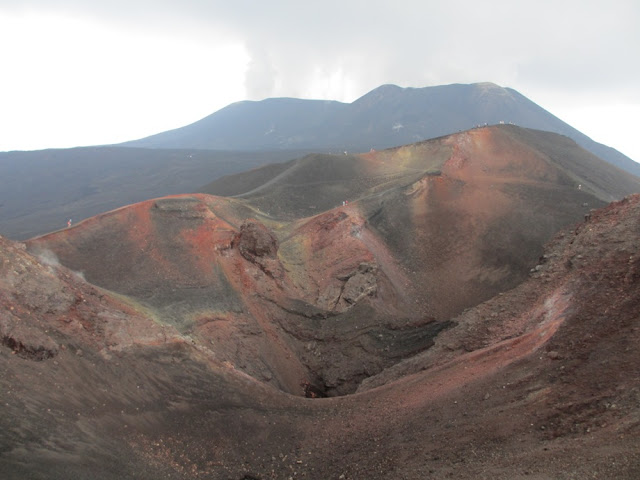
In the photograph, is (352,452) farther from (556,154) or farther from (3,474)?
(556,154)

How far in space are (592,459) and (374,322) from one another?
12261 mm

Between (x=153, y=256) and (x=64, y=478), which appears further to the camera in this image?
(x=153, y=256)

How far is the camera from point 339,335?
19094 mm

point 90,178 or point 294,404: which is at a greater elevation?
point 90,178

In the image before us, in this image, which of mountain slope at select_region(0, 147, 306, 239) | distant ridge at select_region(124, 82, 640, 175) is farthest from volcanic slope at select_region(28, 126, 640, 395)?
distant ridge at select_region(124, 82, 640, 175)

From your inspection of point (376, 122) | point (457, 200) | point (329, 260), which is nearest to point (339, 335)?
point (329, 260)

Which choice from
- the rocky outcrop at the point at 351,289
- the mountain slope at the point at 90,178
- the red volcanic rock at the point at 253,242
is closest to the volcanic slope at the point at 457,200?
the rocky outcrop at the point at 351,289

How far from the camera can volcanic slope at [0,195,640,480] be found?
27.2 feet

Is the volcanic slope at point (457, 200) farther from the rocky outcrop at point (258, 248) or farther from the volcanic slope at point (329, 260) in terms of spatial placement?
the rocky outcrop at point (258, 248)

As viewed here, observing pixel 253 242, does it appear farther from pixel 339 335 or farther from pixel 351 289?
pixel 339 335

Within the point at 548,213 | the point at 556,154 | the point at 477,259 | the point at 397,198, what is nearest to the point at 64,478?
the point at 477,259

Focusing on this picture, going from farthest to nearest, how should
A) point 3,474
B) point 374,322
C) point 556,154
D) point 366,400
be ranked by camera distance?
point 556,154 → point 374,322 → point 366,400 → point 3,474

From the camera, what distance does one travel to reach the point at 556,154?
35750 mm

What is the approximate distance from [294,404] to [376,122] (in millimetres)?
124176
